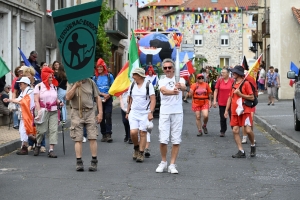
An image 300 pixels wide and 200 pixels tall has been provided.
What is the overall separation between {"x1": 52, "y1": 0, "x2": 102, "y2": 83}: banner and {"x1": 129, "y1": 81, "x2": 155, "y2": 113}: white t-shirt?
4.94 feet

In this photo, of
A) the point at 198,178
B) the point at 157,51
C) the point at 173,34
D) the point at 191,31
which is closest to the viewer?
the point at 198,178

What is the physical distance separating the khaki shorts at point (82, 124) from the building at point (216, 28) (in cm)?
7485

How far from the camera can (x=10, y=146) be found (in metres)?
14.1

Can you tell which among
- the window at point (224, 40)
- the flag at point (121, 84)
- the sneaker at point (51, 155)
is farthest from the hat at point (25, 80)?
the window at point (224, 40)

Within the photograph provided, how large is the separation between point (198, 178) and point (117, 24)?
33096 millimetres

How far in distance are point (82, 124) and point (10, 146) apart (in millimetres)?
3403

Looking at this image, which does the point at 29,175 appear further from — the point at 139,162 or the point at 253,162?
the point at 253,162

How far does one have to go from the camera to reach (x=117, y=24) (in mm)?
42812

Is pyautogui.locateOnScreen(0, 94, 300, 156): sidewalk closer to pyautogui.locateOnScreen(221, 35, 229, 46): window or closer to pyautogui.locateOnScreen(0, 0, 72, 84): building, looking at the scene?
pyautogui.locateOnScreen(0, 0, 72, 84): building

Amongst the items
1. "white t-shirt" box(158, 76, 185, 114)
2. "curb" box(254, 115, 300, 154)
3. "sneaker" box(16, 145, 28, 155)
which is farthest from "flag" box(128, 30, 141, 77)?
"curb" box(254, 115, 300, 154)

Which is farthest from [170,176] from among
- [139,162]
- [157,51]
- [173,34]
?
[173,34]

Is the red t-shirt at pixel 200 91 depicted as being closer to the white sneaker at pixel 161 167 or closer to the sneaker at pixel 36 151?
the sneaker at pixel 36 151

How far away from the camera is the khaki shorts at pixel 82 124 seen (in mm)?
11109

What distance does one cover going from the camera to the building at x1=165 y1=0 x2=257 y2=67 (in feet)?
284
